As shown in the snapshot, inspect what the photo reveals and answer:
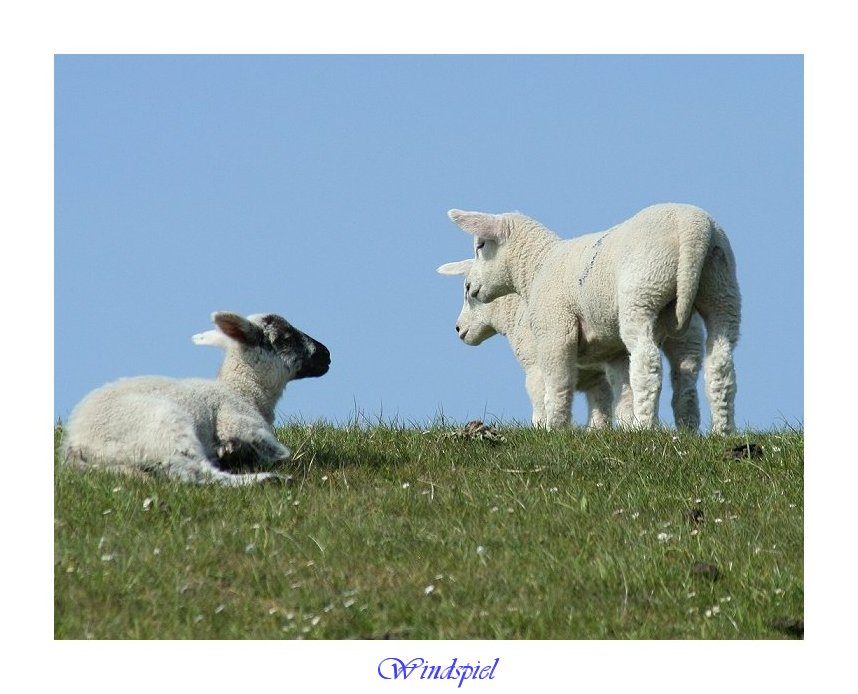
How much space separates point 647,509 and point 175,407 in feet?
11.1

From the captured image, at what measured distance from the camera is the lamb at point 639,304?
13000 mm

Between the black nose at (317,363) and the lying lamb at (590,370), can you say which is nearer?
the black nose at (317,363)

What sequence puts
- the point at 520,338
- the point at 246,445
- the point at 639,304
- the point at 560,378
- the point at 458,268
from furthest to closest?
the point at 458,268
the point at 520,338
the point at 560,378
the point at 639,304
the point at 246,445

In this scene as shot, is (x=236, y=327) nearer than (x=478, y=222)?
Yes

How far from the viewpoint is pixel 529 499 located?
1033 cm

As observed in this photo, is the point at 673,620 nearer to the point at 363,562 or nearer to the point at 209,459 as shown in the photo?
the point at 363,562

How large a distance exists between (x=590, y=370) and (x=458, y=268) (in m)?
3.05

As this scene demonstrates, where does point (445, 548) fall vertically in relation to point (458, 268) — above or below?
below

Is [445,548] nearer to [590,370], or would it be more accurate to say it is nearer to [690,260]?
[690,260]

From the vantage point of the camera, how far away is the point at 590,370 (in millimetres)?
16141

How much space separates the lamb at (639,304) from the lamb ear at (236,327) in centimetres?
374

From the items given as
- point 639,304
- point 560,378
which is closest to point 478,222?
point 560,378

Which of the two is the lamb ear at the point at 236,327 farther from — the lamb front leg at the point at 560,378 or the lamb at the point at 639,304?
the lamb front leg at the point at 560,378

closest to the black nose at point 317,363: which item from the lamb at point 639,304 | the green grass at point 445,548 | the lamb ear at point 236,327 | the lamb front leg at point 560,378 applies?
the lamb ear at point 236,327
